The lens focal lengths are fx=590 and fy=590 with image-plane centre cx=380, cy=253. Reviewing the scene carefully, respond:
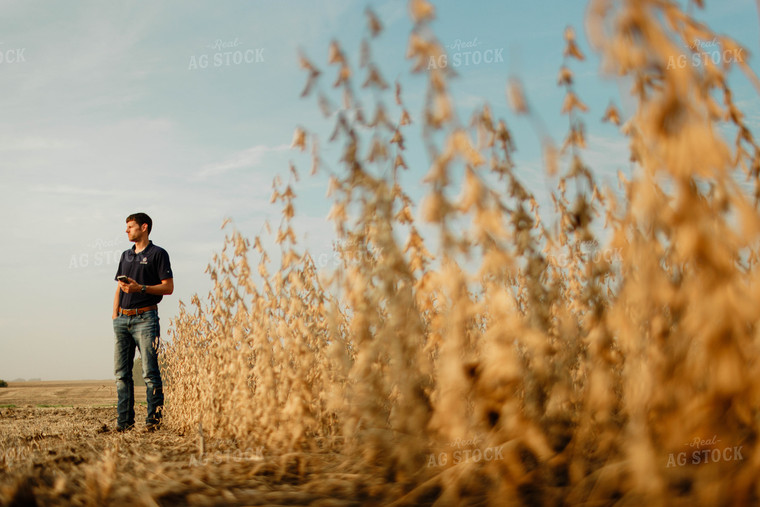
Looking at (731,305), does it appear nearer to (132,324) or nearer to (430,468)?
(430,468)

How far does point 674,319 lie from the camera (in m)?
1.28

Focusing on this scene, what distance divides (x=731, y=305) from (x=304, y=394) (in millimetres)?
1902

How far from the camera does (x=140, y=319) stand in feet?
17.1

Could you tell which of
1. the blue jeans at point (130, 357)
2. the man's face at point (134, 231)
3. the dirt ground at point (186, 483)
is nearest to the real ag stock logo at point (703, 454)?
the dirt ground at point (186, 483)

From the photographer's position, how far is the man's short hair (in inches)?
216

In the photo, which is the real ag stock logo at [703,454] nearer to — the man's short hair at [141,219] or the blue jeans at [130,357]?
the blue jeans at [130,357]

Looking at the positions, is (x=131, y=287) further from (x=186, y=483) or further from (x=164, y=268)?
(x=186, y=483)

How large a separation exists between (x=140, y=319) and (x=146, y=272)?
43 cm

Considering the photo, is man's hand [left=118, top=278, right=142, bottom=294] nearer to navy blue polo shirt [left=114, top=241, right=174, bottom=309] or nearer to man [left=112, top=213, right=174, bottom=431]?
man [left=112, top=213, right=174, bottom=431]

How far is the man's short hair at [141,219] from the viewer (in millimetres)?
5486

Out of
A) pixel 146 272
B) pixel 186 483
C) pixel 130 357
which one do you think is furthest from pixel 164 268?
pixel 186 483

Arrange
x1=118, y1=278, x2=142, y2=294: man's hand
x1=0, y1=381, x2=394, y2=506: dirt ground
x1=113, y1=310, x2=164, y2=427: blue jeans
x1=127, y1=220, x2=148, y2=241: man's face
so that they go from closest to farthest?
x1=0, y1=381, x2=394, y2=506: dirt ground, x1=118, y1=278, x2=142, y2=294: man's hand, x1=113, y1=310, x2=164, y2=427: blue jeans, x1=127, y1=220, x2=148, y2=241: man's face

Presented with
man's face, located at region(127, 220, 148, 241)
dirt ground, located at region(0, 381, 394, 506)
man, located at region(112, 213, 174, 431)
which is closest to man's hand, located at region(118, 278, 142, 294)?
man, located at region(112, 213, 174, 431)

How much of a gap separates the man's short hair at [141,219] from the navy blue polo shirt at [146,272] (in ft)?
0.77
